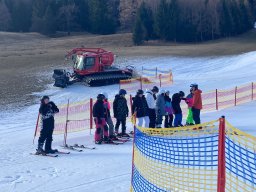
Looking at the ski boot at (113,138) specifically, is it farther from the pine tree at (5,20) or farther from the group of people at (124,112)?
the pine tree at (5,20)

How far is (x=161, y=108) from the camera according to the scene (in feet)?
47.9

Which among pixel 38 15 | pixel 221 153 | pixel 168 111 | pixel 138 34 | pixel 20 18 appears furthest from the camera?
pixel 20 18

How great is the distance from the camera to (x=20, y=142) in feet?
48.4

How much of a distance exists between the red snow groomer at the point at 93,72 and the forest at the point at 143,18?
1129 inches

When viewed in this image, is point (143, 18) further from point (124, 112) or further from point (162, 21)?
point (124, 112)

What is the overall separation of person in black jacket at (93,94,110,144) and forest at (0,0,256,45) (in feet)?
150

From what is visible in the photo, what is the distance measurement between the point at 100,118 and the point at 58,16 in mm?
64174

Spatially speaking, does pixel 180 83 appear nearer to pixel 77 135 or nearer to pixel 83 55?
pixel 83 55

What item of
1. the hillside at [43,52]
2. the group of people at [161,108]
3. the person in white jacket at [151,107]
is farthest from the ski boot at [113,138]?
the hillside at [43,52]

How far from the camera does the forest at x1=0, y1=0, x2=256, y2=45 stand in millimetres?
62625

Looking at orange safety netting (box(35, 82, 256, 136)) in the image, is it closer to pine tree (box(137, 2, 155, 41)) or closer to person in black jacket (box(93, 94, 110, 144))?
person in black jacket (box(93, 94, 110, 144))

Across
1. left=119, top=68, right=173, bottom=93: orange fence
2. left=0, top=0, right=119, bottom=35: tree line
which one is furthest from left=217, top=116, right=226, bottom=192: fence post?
left=0, top=0, right=119, bottom=35: tree line

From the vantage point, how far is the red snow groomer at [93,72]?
28953 mm

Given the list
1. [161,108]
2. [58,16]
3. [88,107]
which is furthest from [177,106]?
[58,16]
